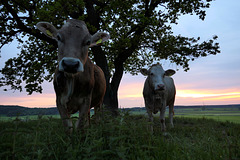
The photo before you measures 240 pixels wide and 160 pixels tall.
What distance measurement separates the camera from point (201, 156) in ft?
8.85

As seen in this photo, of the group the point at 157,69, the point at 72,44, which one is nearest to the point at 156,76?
the point at 157,69

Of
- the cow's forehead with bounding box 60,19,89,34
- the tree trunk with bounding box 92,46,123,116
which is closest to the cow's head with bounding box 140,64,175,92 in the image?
the cow's forehead with bounding box 60,19,89,34

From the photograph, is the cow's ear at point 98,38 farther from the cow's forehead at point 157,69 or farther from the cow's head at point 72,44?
the cow's forehead at point 157,69

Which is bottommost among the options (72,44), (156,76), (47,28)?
(156,76)

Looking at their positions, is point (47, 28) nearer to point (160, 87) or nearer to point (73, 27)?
point (73, 27)

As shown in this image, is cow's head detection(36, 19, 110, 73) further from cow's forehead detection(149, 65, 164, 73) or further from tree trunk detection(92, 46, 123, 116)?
tree trunk detection(92, 46, 123, 116)

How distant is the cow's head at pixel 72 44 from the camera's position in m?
3.46

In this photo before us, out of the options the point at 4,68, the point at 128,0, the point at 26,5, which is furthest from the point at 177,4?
the point at 4,68

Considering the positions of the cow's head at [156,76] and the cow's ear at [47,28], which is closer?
the cow's ear at [47,28]

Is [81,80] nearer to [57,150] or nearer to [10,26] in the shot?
[57,150]

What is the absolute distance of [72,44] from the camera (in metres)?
3.90

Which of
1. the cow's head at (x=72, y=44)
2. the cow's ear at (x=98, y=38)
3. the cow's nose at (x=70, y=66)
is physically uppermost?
the cow's ear at (x=98, y=38)

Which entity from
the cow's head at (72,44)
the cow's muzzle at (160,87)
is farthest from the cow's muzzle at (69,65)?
the cow's muzzle at (160,87)

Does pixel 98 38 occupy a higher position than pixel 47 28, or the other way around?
pixel 47 28
